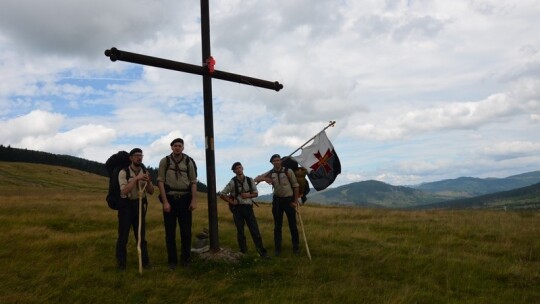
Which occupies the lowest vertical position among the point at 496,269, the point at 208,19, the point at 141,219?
the point at 496,269

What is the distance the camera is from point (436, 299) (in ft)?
23.8

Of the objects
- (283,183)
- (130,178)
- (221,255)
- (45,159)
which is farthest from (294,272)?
(45,159)

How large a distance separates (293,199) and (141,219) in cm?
Result: 414

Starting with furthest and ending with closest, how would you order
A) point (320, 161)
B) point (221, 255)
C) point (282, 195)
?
point (320, 161), point (282, 195), point (221, 255)

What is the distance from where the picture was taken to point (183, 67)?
9.14 m

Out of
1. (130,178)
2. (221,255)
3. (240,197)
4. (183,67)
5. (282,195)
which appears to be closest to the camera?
(130,178)

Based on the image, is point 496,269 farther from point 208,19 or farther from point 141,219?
point 208,19

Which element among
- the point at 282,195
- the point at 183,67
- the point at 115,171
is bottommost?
the point at 282,195

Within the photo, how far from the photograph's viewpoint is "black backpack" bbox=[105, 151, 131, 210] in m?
8.69

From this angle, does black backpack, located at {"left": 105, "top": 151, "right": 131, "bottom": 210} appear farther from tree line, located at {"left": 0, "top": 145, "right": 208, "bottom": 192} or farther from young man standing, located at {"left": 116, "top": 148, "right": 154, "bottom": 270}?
tree line, located at {"left": 0, "top": 145, "right": 208, "bottom": 192}

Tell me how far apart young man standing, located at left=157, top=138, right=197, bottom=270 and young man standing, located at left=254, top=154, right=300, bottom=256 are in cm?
258

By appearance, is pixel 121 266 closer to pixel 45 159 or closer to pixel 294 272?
pixel 294 272

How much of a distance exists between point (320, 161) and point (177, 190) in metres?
4.98

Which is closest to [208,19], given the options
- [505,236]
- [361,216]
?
[505,236]
